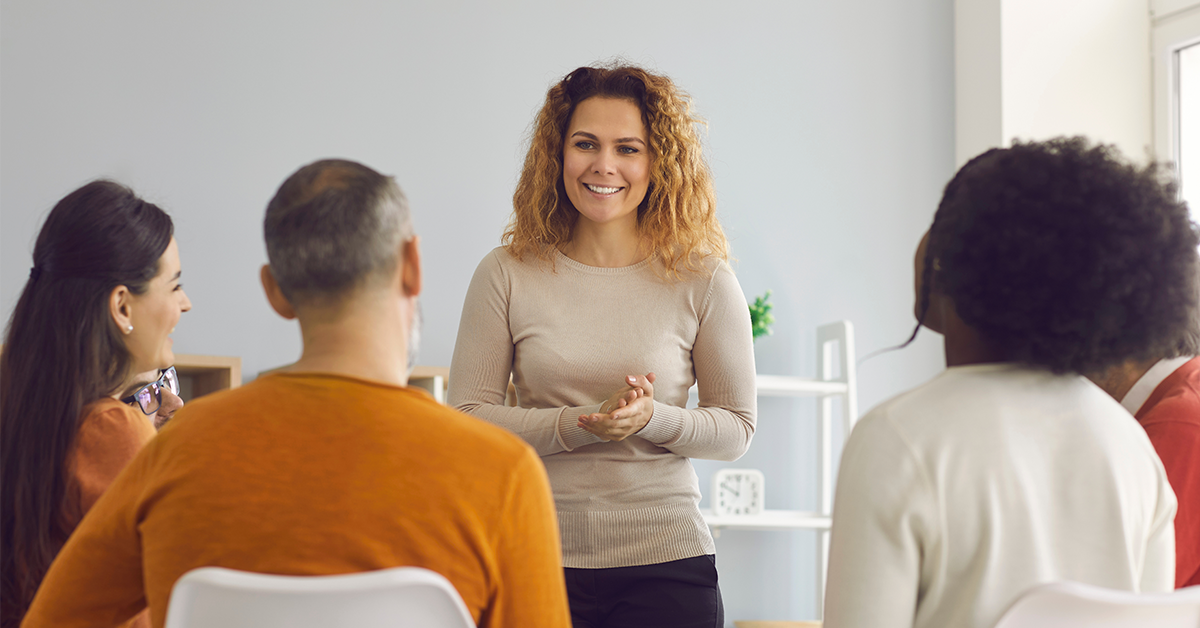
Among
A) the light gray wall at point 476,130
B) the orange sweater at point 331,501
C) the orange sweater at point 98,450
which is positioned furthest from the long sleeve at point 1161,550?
the light gray wall at point 476,130

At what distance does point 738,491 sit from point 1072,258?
7.50 ft

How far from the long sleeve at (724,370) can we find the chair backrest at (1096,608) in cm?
72

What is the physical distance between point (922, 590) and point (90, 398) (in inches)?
39.8

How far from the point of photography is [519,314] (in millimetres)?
1559

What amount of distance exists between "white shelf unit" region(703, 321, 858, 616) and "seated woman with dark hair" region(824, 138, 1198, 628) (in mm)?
2069

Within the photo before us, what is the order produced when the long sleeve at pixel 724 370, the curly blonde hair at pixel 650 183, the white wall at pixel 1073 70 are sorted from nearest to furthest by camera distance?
the long sleeve at pixel 724 370 < the curly blonde hair at pixel 650 183 < the white wall at pixel 1073 70

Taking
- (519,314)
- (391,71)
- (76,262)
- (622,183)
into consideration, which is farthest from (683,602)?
(391,71)

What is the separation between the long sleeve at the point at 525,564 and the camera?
839 mm

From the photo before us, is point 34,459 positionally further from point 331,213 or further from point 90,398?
point 331,213

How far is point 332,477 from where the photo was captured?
2.64 feet

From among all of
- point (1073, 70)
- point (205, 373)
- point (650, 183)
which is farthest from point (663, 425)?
point (1073, 70)

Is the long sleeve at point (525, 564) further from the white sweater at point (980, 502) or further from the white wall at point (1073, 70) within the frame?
the white wall at point (1073, 70)

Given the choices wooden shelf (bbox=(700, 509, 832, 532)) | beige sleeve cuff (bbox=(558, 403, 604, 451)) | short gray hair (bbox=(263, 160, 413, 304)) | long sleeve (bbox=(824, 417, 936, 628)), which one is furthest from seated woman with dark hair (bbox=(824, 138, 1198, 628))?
wooden shelf (bbox=(700, 509, 832, 532))

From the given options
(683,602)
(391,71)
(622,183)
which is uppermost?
(391,71)
